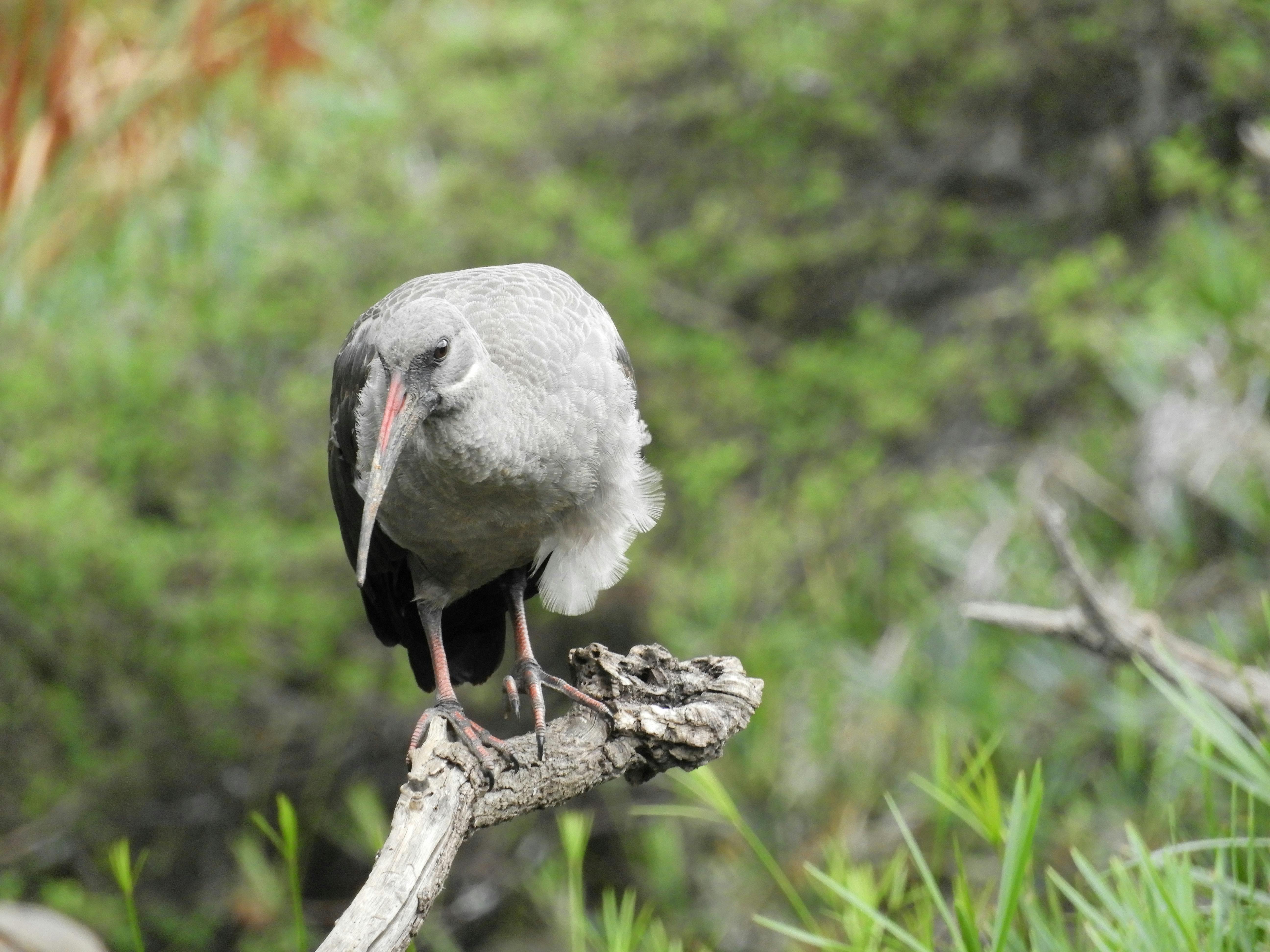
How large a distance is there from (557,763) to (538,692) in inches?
22.1

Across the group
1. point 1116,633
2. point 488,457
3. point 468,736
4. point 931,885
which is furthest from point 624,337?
point 931,885

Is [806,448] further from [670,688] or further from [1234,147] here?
Answer: [670,688]

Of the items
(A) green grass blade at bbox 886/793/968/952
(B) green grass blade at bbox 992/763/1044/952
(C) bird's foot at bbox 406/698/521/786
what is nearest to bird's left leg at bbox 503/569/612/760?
(C) bird's foot at bbox 406/698/521/786

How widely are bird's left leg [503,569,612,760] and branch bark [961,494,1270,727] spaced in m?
1.29

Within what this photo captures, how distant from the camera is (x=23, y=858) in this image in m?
7.32

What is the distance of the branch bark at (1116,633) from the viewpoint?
3.53m

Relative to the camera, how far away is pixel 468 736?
2951 mm

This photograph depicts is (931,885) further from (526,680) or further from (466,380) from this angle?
(466,380)

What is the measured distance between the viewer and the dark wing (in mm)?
3467

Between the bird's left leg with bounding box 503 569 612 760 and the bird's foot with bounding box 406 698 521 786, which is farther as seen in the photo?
the bird's left leg with bounding box 503 569 612 760

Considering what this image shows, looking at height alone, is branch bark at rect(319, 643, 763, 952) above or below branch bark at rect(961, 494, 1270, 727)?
above

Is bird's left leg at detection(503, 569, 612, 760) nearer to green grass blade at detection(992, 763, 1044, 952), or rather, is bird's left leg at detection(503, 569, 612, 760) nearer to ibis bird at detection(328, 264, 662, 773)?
ibis bird at detection(328, 264, 662, 773)

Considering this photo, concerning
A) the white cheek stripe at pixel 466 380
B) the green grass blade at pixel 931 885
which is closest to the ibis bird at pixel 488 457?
the white cheek stripe at pixel 466 380

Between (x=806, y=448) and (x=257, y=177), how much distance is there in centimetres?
415
